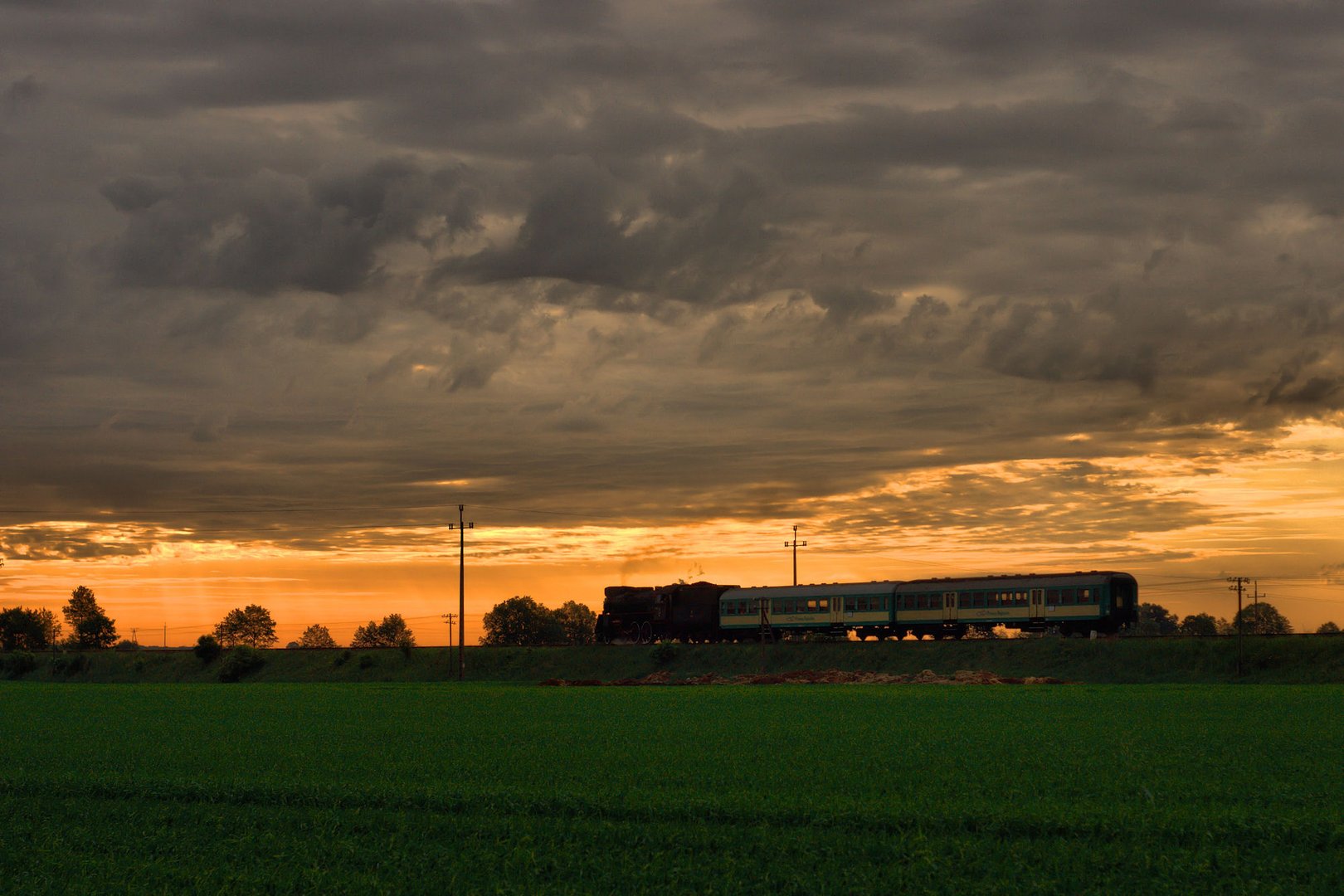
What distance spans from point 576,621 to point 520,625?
59.3 ft

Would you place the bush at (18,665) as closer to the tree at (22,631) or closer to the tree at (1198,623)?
the tree at (22,631)

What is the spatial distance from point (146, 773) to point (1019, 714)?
2548cm

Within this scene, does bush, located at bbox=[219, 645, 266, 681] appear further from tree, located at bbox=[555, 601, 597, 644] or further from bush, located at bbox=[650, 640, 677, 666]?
tree, located at bbox=[555, 601, 597, 644]

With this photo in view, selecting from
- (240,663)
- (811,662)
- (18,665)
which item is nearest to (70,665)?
(18,665)

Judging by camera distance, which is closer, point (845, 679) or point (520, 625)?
point (845, 679)

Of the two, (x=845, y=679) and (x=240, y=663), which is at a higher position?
(x=845, y=679)

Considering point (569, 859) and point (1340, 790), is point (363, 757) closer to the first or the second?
point (569, 859)

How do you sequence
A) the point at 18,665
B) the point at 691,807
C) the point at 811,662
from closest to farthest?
the point at 691,807 < the point at 811,662 < the point at 18,665

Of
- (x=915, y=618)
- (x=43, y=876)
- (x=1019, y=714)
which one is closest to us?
(x=43, y=876)

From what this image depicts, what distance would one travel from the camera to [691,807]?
16688mm

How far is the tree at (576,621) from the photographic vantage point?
183000mm

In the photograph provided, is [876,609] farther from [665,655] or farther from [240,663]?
[240,663]

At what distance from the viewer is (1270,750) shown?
24.4m

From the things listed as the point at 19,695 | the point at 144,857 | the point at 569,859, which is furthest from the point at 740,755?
the point at 19,695
